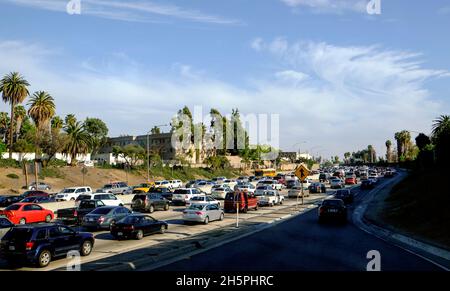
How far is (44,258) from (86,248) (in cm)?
233

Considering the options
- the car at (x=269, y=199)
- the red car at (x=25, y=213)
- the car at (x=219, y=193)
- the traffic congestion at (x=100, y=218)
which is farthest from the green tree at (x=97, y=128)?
the red car at (x=25, y=213)

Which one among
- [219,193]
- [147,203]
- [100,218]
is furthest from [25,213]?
[219,193]

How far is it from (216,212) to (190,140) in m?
79.5

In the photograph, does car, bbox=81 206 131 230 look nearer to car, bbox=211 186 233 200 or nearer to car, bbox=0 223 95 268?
car, bbox=0 223 95 268

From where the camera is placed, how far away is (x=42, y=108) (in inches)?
3406

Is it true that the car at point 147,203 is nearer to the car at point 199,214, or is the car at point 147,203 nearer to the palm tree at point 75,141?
the car at point 199,214

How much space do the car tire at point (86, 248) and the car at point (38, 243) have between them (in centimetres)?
33

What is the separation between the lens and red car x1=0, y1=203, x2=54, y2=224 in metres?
27.9

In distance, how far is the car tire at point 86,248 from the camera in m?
17.5

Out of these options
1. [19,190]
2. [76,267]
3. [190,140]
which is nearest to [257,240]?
[76,267]

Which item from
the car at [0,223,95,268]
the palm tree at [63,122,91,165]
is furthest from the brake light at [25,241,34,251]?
the palm tree at [63,122,91,165]

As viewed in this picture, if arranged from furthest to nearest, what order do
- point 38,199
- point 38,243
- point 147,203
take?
1. point 38,199
2. point 147,203
3. point 38,243

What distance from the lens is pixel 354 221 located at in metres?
30.5

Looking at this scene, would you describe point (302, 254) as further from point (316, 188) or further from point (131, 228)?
point (316, 188)
